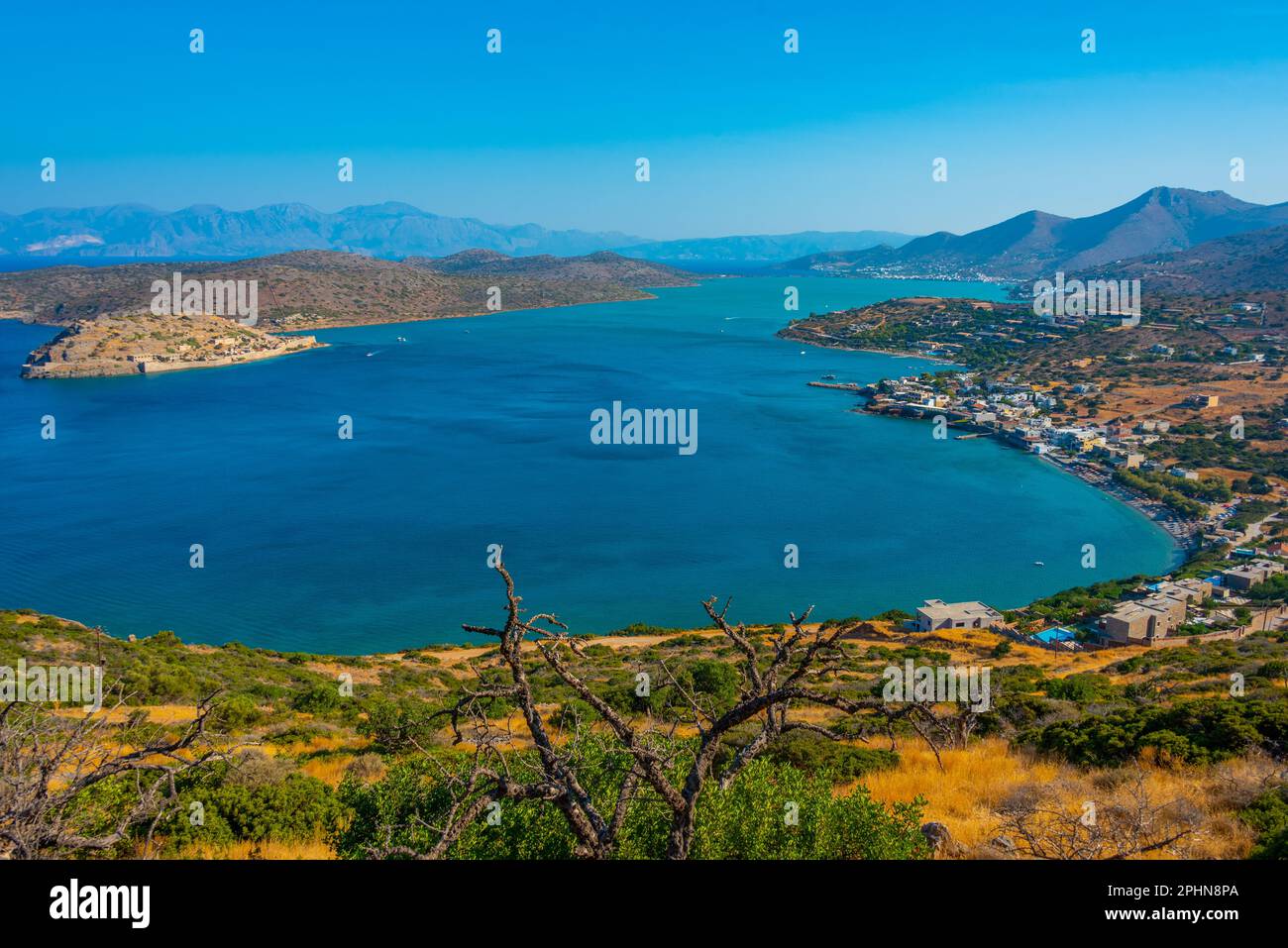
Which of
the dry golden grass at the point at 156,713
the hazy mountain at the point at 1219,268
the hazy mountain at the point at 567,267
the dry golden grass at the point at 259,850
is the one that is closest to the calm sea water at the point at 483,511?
the dry golden grass at the point at 156,713

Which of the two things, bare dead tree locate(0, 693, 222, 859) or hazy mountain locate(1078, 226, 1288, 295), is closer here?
bare dead tree locate(0, 693, 222, 859)

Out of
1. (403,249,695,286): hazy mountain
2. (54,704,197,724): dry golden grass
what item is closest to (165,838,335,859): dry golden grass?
(54,704,197,724): dry golden grass

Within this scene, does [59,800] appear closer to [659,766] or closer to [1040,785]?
[659,766]

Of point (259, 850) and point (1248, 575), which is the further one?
point (1248, 575)

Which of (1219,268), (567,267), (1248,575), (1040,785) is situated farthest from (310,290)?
(1219,268)

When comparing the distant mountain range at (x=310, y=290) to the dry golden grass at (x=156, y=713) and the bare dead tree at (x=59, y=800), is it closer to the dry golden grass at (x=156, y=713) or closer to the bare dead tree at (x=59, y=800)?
the dry golden grass at (x=156, y=713)

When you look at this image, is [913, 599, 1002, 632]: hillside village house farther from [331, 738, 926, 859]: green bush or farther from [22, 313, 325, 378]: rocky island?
[22, 313, 325, 378]: rocky island
